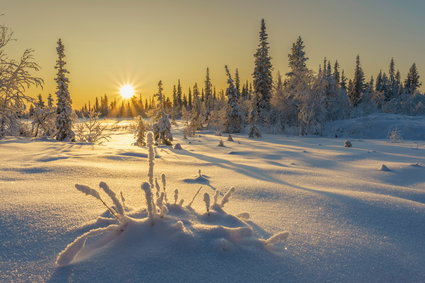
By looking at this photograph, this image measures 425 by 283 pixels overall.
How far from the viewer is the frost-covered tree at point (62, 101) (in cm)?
1839

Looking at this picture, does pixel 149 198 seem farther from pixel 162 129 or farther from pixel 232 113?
pixel 232 113

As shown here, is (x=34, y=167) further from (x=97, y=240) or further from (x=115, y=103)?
(x=115, y=103)

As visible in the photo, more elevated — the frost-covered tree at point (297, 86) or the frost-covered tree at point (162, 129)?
the frost-covered tree at point (297, 86)

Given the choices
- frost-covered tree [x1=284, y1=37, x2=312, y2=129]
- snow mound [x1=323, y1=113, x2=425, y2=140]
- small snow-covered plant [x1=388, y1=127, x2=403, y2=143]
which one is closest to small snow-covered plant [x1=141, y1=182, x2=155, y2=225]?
small snow-covered plant [x1=388, y1=127, x2=403, y2=143]

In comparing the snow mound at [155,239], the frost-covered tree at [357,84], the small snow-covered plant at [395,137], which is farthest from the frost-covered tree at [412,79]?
the snow mound at [155,239]

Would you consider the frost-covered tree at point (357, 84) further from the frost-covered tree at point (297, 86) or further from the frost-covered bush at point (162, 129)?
the frost-covered bush at point (162, 129)

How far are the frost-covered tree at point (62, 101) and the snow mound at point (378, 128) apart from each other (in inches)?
764

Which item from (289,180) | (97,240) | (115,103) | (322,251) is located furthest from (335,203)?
(115,103)

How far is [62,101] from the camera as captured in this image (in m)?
18.8

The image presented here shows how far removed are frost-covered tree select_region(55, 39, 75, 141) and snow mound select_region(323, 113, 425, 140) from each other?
19414mm

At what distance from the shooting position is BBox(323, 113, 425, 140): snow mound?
16.1m

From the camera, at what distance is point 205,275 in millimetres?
974

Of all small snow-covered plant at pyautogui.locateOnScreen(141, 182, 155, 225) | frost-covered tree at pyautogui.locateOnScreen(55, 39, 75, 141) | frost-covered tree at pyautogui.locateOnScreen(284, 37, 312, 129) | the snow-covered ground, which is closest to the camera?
the snow-covered ground

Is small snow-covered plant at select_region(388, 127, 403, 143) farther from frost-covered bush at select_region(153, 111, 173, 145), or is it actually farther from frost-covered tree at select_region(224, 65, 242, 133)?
frost-covered tree at select_region(224, 65, 242, 133)
